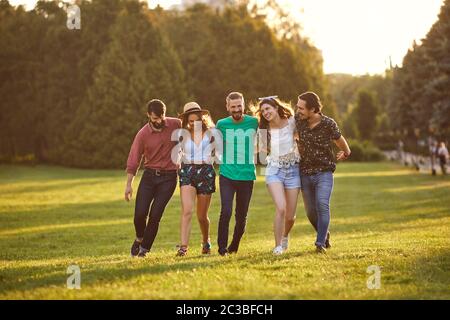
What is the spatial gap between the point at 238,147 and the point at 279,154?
0.58 meters

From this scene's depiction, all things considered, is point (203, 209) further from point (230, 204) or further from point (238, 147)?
point (238, 147)

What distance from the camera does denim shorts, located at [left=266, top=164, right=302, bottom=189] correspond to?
10227 mm

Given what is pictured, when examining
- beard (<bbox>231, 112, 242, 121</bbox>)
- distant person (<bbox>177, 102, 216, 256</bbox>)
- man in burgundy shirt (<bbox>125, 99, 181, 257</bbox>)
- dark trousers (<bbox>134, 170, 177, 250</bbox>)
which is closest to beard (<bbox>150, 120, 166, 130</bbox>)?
man in burgundy shirt (<bbox>125, 99, 181, 257</bbox>)

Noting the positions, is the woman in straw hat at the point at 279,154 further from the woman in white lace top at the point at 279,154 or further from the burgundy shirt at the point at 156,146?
the burgundy shirt at the point at 156,146

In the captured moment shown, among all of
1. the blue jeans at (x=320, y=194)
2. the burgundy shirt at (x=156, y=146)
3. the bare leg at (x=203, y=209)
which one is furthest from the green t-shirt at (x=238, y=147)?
the blue jeans at (x=320, y=194)

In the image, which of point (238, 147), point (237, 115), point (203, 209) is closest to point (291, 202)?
point (238, 147)

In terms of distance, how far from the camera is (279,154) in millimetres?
10195

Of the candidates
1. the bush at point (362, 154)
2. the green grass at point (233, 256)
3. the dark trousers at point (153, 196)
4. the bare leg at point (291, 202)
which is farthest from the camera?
Result: the bush at point (362, 154)

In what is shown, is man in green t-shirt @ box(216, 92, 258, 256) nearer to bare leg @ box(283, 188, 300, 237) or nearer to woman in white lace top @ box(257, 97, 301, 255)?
woman in white lace top @ box(257, 97, 301, 255)

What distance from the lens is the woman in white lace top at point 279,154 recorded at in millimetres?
10188

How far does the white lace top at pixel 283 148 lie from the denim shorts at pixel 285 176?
0.07 m

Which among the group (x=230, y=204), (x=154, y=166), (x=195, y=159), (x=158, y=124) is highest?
(x=158, y=124)

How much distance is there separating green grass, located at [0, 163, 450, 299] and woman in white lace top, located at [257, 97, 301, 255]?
0.63 metres
